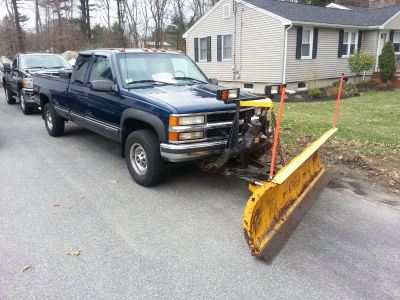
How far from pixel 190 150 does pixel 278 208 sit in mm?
1363

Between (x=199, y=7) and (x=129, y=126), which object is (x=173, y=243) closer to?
(x=129, y=126)

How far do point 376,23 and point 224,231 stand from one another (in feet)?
66.0

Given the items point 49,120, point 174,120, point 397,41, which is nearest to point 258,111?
point 174,120

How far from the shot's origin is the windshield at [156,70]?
540 cm

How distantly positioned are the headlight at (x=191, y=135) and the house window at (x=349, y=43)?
1734 cm

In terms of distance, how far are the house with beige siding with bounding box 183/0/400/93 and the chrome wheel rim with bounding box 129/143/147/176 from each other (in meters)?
12.4

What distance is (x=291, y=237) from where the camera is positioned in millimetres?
3625

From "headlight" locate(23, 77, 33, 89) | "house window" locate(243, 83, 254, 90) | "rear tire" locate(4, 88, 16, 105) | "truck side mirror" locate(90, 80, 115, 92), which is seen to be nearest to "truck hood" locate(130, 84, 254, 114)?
"truck side mirror" locate(90, 80, 115, 92)

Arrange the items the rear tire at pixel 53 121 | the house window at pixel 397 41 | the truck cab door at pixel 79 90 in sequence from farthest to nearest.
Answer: the house window at pixel 397 41
the rear tire at pixel 53 121
the truck cab door at pixel 79 90

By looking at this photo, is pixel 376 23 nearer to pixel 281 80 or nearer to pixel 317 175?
pixel 281 80

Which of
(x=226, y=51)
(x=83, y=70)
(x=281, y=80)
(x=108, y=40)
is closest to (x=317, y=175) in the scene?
(x=83, y=70)

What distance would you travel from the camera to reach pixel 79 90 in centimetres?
632

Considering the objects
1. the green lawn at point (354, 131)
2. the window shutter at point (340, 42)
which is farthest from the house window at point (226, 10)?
the green lawn at point (354, 131)

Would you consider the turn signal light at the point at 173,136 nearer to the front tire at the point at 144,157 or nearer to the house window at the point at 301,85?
the front tire at the point at 144,157
